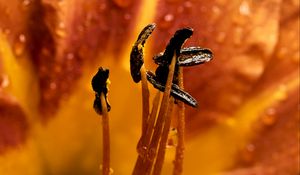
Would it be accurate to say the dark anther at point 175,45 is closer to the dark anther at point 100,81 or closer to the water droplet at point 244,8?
the dark anther at point 100,81

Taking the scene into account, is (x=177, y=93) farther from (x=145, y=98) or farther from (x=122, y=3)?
(x=122, y=3)

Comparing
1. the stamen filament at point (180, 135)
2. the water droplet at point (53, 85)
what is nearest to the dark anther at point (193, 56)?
the stamen filament at point (180, 135)

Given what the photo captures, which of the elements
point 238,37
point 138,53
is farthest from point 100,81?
point 238,37

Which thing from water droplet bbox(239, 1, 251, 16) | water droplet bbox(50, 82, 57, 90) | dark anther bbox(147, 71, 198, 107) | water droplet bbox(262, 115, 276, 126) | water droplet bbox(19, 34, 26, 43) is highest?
water droplet bbox(239, 1, 251, 16)

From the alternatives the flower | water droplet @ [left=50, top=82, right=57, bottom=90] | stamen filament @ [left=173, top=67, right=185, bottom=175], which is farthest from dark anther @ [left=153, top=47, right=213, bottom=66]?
water droplet @ [left=50, top=82, right=57, bottom=90]

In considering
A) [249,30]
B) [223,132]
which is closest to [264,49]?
[249,30]

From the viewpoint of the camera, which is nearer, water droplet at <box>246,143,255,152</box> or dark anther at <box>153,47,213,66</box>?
dark anther at <box>153,47,213,66</box>

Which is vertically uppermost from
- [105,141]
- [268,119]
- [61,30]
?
[61,30]

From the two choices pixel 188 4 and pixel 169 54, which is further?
pixel 188 4

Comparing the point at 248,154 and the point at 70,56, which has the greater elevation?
the point at 70,56

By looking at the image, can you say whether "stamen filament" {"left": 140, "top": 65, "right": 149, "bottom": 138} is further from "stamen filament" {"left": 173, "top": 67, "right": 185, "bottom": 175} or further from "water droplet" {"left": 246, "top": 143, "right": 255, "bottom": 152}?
"water droplet" {"left": 246, "top": 143, "right": 255, "bottom": 152}
